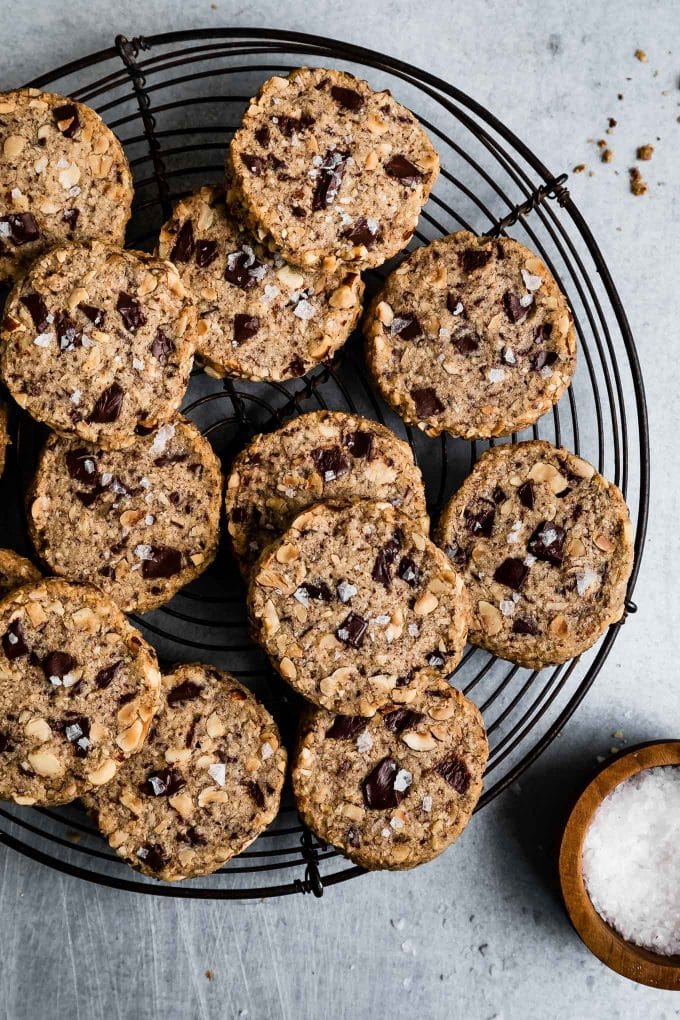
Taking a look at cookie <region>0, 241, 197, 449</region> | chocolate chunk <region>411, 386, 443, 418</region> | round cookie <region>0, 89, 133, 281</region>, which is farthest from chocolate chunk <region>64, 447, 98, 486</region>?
chocolate chunk <region>411, 386, 443, 418</region>

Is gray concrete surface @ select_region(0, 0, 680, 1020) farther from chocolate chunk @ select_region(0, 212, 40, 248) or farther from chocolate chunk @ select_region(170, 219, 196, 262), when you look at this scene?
chocolate chunk @ select_region(0, 212, 40, 248)

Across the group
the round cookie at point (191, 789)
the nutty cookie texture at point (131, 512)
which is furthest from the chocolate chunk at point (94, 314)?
the round cookie at point (191, 789)

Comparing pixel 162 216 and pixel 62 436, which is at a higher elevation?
pixel 162 216

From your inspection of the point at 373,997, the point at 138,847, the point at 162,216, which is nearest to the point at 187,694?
the point at 138,847

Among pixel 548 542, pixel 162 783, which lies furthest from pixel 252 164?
pixel 162 783

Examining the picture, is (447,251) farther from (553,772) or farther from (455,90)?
(553,772)

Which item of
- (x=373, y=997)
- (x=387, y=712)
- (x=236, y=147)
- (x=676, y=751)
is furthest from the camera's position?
(x=373, y=997)

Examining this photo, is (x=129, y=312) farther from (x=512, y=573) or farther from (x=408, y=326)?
(x=512, y=573)
